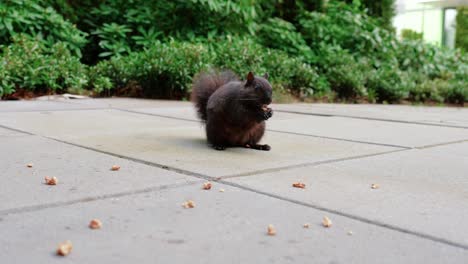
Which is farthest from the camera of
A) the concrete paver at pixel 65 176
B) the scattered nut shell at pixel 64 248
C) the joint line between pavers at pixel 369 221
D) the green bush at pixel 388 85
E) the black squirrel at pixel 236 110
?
the green bush at pixel 388 85

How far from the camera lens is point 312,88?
28.6 feet

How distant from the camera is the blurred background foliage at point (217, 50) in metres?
7.36

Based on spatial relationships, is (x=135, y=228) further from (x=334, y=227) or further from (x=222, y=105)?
(x=222, y=105)

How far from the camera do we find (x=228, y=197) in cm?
226

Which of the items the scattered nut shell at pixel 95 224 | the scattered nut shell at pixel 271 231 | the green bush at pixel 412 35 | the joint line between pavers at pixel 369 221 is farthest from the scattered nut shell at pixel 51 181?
the green bush at pixel 412 35

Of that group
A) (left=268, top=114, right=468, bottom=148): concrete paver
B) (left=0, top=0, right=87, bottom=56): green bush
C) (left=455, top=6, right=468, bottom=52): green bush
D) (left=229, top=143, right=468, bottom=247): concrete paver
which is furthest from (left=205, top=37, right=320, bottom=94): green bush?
(left=455, top=6, right=468, bottom=52): green bush

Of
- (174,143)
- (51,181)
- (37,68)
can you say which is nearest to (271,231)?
(51,181)

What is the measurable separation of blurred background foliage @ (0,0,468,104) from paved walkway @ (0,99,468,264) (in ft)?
10.4

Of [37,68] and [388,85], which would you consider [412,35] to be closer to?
[388,85]

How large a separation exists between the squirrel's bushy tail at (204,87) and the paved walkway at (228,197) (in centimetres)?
27

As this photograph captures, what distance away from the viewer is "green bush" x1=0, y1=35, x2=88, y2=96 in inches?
267

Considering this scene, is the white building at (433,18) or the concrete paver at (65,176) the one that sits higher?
the white building at (433,18)

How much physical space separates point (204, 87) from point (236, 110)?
61 centimetres

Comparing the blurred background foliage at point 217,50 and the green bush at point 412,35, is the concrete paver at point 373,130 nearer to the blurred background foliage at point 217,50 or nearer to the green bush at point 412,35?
the blurred background foliage at point 217,50
